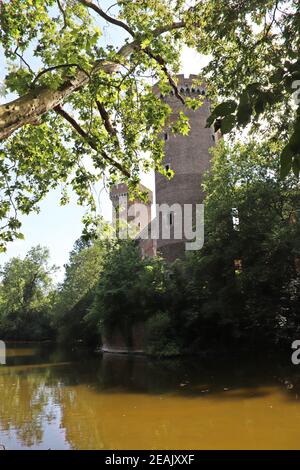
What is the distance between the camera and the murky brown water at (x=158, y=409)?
328 inches

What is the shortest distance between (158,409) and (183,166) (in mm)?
28171

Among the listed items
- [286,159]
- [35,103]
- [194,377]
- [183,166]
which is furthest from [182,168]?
[286,159]

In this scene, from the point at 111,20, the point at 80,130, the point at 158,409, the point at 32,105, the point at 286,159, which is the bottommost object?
the point at 158,409

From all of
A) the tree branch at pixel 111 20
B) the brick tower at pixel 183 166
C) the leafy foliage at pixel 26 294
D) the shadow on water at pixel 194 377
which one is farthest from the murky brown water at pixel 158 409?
the leafy foliage at pixel 26 294

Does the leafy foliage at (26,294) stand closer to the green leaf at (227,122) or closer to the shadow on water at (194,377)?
the shadow on water at (194,377)

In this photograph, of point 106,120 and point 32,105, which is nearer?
point 32,105

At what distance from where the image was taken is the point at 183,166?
37156 mm

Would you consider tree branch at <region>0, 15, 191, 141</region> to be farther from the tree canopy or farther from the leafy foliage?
the leafy foliage

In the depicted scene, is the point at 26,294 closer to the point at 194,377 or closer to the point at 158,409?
the point at 194,377

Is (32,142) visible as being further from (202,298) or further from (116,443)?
(202,298)

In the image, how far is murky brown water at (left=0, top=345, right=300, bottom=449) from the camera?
834cm

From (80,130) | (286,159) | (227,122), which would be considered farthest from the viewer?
(80,130)

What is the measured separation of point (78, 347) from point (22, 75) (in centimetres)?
4022

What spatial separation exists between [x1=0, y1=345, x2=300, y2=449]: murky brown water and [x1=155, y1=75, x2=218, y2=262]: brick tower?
1852 centimetres
